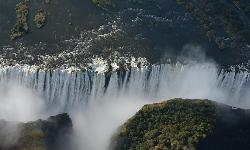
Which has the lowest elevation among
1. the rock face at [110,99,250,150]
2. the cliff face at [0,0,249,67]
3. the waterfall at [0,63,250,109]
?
the rock face at [110,99,250,150]

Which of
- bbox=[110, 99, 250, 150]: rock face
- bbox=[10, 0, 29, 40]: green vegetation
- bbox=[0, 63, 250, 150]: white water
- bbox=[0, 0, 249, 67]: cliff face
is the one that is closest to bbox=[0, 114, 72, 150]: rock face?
bbox=[0, 63, 250, 150]: white water

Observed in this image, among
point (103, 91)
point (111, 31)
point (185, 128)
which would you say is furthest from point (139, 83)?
point (185, 128)

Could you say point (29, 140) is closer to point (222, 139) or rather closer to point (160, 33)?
point (222, 139)

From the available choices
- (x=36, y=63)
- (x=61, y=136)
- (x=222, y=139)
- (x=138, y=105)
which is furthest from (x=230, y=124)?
(x=36, y=63)

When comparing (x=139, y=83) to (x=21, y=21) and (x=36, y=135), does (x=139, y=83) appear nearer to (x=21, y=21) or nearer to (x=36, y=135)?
(x=36, y=135)

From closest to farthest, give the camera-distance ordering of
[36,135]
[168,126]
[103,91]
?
1. [36,135]
2. [168,126]
3. [103,91]

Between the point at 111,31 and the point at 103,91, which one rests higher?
the point at 111,31

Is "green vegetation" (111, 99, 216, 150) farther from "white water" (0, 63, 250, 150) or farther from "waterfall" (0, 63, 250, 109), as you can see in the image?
"waterfall" (0, 63, 250, 109)
